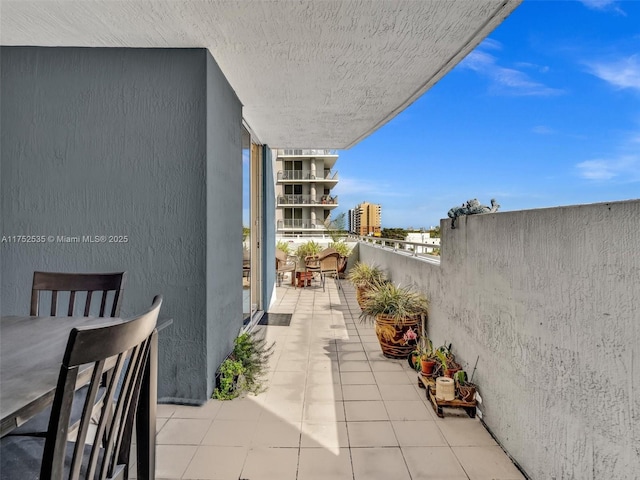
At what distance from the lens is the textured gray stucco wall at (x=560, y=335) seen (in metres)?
1.14

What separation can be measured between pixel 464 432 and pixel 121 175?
2.63 meters

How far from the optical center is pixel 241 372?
2615mm

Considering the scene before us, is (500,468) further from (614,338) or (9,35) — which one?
(9,35)

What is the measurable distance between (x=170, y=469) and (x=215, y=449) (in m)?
0.24

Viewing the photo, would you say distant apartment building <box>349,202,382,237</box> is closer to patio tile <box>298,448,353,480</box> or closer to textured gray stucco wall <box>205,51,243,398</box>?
textured gray stucco wall <box>205,51,243,398</box>

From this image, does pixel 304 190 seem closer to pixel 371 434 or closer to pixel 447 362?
pixel 447 362

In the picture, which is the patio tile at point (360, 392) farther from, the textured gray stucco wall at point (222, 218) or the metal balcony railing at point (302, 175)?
the metal balcony railing at point (302, 175)

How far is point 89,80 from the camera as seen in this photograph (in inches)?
90.0

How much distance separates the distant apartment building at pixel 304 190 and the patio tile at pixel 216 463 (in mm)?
20362

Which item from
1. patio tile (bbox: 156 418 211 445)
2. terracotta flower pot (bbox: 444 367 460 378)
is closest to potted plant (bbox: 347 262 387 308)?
terracotta flower pot (bbox: 444 367 460 378)

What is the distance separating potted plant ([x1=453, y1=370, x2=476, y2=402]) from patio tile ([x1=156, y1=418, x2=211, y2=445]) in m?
1.56

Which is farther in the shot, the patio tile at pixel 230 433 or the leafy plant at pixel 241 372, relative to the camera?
the leafy plant at pixel 241 372

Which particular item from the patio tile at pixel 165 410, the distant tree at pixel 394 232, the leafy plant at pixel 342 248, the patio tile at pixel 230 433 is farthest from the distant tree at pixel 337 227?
the patio tile at pixel 230 433

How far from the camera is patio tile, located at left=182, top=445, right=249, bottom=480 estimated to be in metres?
1.66
